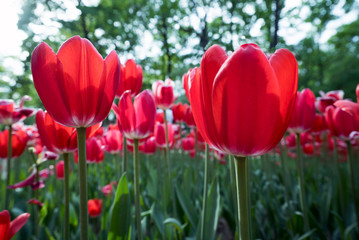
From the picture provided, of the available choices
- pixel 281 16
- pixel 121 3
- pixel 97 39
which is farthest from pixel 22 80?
pixel 281 16

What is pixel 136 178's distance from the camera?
92 centimetres

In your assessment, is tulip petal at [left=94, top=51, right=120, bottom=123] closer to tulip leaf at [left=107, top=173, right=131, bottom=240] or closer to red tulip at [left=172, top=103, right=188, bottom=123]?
tulip leaf at [left=107, top=173, right=131, bottom=240]

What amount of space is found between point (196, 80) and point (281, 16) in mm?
13769

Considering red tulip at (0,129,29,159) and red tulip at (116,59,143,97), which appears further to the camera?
red tulip at (0,129,29,159)

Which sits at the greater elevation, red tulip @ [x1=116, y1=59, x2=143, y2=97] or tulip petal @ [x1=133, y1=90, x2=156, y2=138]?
red tulip @ [x1=116, y1=59, x2=143, y2=97]

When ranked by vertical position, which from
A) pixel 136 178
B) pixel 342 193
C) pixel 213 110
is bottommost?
pixel 342 193

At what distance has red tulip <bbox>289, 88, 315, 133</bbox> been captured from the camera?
4.24 ft

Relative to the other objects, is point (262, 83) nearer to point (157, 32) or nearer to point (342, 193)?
point (342, 193)

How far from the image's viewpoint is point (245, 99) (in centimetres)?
44

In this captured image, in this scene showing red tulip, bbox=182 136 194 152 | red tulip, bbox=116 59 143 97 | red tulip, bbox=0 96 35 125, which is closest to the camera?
red tulip, bbox=116 59 143 97

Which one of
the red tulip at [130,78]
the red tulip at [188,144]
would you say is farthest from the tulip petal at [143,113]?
the red tulip at [188,144]

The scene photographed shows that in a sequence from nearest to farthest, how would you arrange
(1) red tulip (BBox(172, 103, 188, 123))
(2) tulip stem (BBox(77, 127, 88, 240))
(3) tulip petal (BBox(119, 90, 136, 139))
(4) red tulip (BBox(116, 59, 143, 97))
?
(2) tulip stem (BBox(77, 127, 88, 240)), (3) tulip petal (BBox(119, 90, 136, 139)), (4) red tulip (BBox(116, 59, 143, 97)), (1) red tulip (BBox(172, 103, 188, 123))

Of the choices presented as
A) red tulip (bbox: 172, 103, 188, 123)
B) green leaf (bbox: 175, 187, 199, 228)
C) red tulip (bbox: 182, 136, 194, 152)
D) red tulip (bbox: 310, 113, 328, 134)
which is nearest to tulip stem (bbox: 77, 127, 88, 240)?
green leaf (bbox: 175, 187, 199, 228)

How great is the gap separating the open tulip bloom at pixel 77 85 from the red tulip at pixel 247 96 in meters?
0.26
